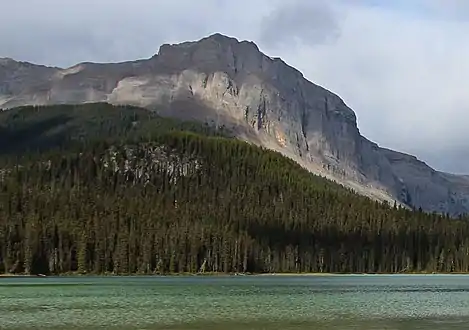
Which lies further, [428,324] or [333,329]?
[428,324]

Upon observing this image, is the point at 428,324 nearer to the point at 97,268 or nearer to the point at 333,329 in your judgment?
the point at 333,329

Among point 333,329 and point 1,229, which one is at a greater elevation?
point 1,229

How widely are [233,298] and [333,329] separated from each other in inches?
1546

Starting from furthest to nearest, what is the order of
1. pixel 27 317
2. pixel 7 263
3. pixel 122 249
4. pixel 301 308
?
1. pixel 122 249
2. pixel 7 263
3. pixel 301 308
4. pixel 27 317

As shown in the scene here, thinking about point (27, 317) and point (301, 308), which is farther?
point (301, 308)

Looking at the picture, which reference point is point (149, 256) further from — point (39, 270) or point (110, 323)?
point (110, 323)

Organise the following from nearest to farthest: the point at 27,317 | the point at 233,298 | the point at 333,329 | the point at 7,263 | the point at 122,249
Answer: the point at 333,329, the point at 27,317, the point at 233,298, the point at 7,263, the point at 122,249

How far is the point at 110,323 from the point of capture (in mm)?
67125

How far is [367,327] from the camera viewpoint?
6347 cm

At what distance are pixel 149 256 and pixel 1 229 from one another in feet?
109

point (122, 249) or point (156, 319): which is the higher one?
point (122, 249)

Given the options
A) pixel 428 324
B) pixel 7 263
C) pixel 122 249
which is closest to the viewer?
pixel 428 324

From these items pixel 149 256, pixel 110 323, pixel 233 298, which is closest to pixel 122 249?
pixel 149 256

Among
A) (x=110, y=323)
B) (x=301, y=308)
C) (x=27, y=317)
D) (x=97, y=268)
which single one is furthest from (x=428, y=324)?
(x=97, y=268)
